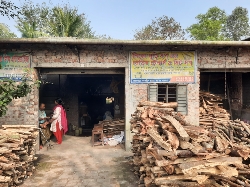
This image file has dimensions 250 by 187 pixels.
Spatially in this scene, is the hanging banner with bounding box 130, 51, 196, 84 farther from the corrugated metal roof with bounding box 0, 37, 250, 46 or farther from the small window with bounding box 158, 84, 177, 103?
the corrugated metal roof with bounding box 0, 37, 250, 46

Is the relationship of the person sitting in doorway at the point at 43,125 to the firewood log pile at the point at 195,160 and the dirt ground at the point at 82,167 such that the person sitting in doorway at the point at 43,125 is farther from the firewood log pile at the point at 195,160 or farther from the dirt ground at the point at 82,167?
the firewood log pile at the point at 195,160

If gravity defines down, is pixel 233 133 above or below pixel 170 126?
below

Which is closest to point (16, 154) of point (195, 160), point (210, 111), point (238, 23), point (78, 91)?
point (195, 160)

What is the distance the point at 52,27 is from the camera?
702 inches

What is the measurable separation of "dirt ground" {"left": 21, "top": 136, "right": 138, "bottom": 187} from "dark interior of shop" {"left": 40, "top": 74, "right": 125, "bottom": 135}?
3584 mm

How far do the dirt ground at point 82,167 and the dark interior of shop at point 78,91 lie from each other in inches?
141

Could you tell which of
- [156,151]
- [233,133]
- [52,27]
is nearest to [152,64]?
[233,133]

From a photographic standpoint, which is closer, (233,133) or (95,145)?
(233,133)

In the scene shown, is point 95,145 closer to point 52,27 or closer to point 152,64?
point 152,64

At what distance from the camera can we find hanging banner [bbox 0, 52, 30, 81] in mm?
7941

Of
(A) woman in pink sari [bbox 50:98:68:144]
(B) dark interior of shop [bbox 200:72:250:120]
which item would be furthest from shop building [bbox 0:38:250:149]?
(B) dark interior of shop [bbox 200:72:250:120]

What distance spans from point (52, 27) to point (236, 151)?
17610 mm

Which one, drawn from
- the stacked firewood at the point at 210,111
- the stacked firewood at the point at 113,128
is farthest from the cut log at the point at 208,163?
the stacked firewood at the point at 113,128

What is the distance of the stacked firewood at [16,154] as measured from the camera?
4684 mm
